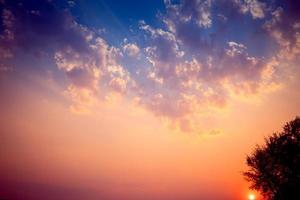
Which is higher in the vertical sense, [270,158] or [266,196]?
[270,158]

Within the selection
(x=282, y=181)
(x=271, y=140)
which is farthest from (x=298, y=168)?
(x=271, y=140)

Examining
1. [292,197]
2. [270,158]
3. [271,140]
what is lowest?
[292,197]

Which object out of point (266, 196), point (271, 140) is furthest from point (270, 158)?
point (266, 196)

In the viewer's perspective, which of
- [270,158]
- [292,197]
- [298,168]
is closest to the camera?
[292,197]

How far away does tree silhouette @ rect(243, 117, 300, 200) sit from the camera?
44625mm

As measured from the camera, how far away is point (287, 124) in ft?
160

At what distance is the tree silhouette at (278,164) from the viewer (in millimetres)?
44625

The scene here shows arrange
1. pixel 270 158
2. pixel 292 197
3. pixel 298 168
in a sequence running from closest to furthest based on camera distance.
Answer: pixel 292 197 < pixel 298 168 < pixel 270 158

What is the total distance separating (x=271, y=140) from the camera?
48969 millimetres

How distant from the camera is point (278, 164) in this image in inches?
1841

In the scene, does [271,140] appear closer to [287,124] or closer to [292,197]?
[287,124]

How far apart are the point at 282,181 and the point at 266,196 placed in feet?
14.8

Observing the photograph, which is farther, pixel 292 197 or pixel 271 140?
pixel 271 140

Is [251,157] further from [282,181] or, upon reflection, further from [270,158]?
[282,181]
